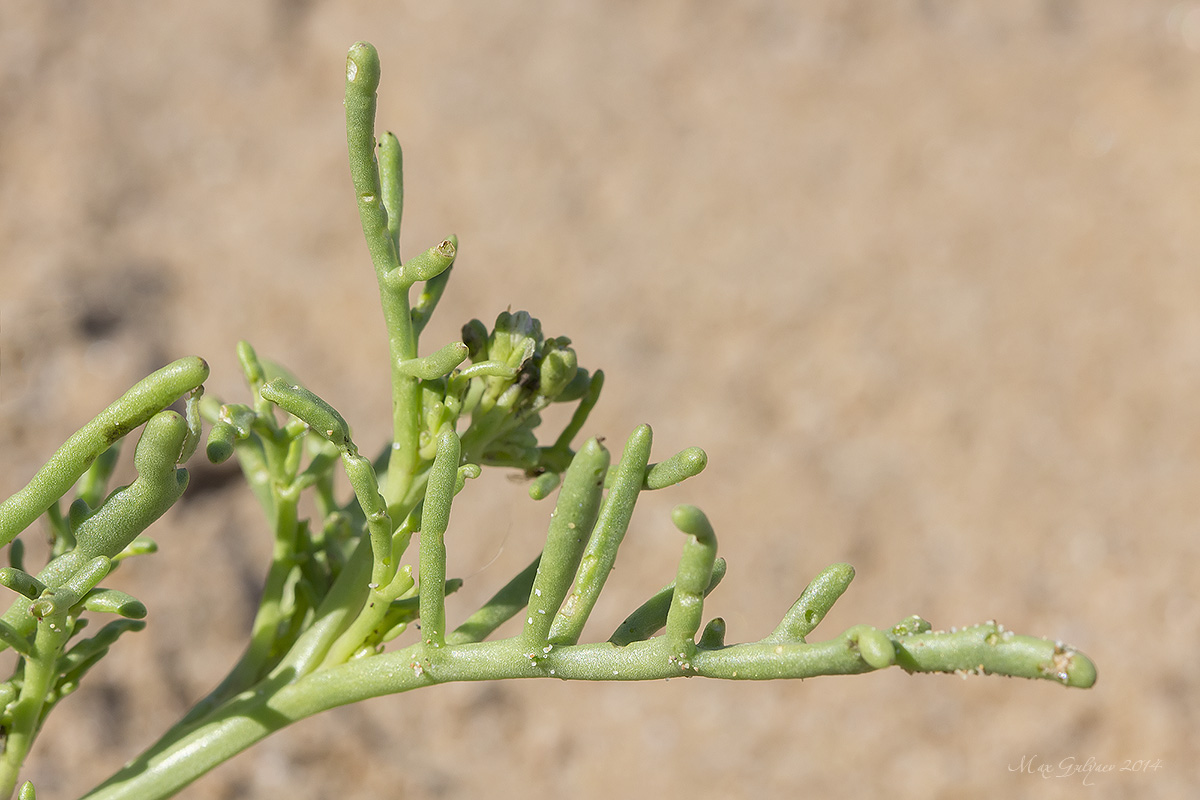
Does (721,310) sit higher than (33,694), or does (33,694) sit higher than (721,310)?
(721,310)

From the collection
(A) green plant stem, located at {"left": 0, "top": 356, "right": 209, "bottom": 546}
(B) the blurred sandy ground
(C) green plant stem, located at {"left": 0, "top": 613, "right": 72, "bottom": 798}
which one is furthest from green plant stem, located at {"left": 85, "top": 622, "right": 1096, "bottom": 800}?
(B) the blurred sandy ground

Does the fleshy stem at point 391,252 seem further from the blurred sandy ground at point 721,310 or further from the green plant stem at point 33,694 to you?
the blurred sandy ground at point 721,310

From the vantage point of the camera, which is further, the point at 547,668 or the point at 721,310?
the point at 721,310

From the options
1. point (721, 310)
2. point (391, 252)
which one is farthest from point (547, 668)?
point (721, 310)

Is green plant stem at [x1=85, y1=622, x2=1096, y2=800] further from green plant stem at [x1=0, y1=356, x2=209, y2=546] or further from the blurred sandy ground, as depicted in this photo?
the blurred sandy ground

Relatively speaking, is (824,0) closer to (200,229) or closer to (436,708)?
(200,229)

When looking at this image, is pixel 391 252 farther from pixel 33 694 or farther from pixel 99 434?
pixel 33 694
